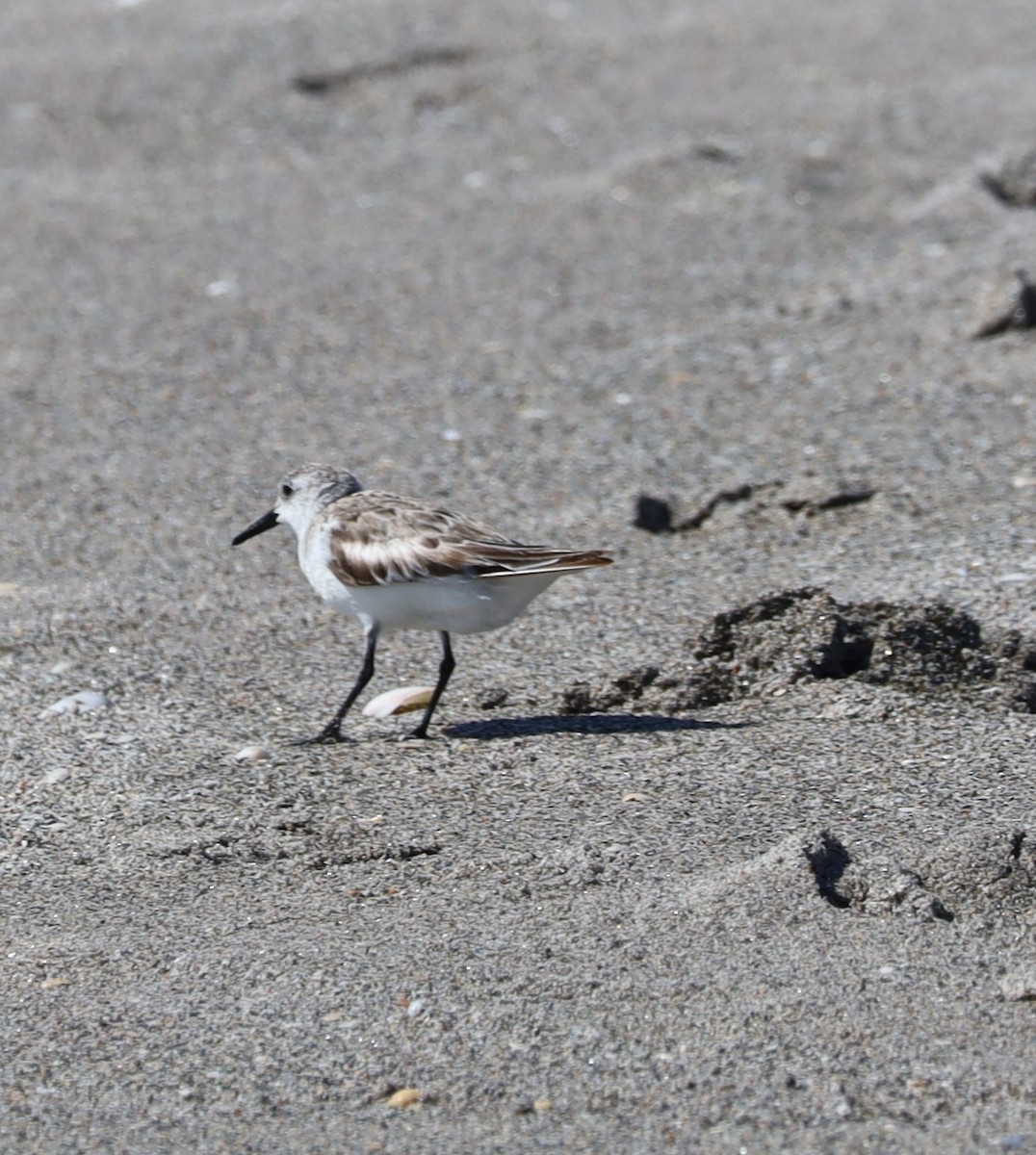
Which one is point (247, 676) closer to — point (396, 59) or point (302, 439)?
point (302, 439)

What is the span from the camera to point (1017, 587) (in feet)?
14.8

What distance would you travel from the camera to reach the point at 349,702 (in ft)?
13.5

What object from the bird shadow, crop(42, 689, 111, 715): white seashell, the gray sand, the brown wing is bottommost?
the bird shadow

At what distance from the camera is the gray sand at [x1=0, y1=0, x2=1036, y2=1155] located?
2.86 m

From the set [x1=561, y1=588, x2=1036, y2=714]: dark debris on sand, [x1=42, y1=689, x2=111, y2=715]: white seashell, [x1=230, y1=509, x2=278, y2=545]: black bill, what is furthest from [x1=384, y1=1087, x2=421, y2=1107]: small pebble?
[x1=230, y1=509, x2=278, y2=545]: black bill

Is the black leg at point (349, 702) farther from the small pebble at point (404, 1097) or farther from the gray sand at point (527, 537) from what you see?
the small pebble at point (404, 1097)

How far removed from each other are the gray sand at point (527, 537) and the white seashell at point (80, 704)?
0.06 meters

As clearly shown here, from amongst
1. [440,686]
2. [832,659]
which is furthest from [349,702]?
[832,659]

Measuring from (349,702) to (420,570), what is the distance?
14.7 inches

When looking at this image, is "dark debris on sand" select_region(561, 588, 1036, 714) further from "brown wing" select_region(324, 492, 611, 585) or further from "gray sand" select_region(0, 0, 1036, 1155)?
"brown wing" select_region(324, 492, 611, 585)

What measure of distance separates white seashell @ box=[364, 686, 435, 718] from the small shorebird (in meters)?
0.08

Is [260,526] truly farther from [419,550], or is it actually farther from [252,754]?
[252,754]

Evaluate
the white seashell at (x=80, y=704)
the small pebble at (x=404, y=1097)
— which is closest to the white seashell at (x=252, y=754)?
the white seashell at (x=80, y=704)

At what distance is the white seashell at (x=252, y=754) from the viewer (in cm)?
395
